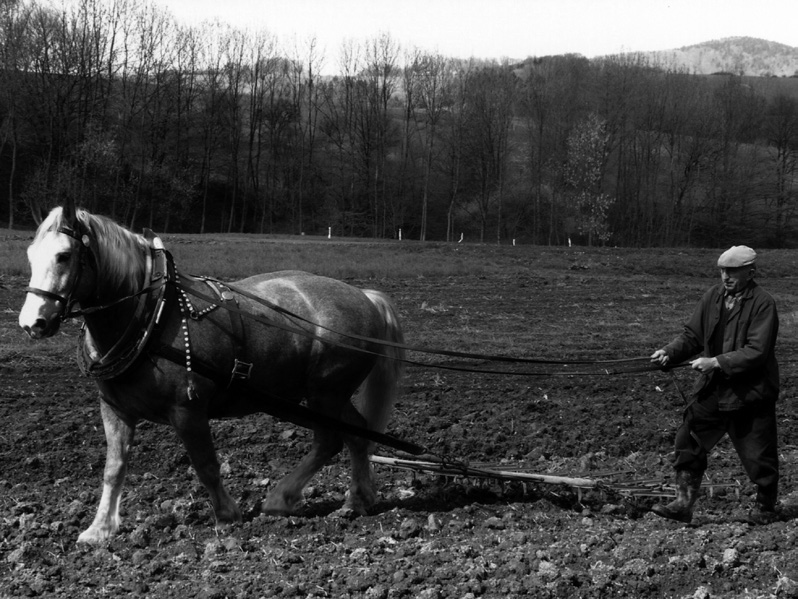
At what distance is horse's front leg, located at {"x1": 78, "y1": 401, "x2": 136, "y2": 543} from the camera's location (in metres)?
5.54

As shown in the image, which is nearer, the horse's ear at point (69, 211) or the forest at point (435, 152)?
the horse's ear at point (69, 211)

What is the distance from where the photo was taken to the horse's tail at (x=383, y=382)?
6805mm

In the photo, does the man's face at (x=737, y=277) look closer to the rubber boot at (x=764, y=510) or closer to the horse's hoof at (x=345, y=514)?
the rubber boot at (x=764, y=510)

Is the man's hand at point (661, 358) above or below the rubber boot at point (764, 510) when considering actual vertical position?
above

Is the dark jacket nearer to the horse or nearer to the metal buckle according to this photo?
the horse

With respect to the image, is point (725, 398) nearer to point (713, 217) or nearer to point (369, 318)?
point (369, 318)

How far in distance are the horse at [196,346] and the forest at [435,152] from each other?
150ft

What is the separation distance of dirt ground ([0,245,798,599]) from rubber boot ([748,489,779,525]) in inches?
3.6

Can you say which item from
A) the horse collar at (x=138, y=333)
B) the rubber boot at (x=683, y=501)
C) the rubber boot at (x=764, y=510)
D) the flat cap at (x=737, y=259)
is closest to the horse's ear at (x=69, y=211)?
the horse collar at (x=138, y=333)

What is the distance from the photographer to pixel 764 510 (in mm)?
5613

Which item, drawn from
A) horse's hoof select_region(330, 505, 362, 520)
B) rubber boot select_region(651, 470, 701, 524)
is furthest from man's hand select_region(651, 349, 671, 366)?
horse's hoof select_region(330, 505, 362, 520)

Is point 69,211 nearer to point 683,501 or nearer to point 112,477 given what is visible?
point 112,477

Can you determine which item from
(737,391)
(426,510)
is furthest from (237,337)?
(737,391)

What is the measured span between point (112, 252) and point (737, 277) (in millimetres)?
4028
